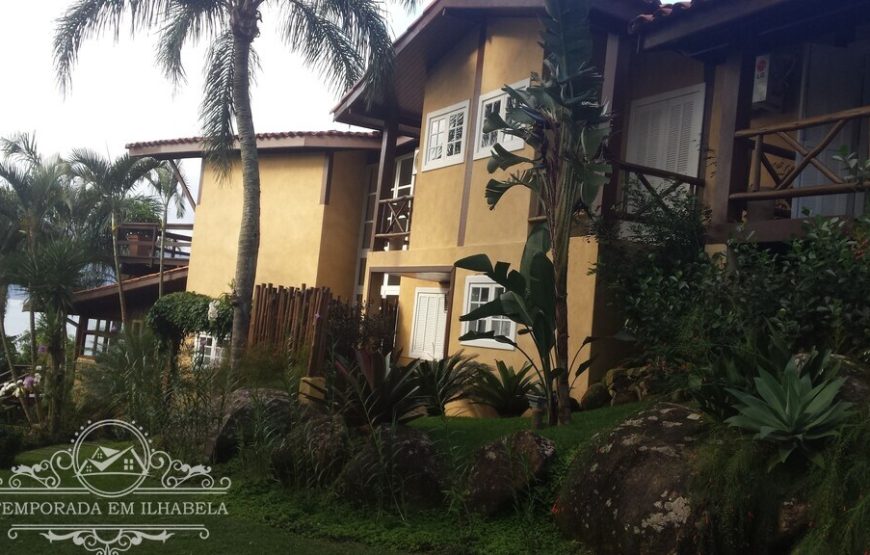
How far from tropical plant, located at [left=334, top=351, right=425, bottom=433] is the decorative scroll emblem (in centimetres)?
146

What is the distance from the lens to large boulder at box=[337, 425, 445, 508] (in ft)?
24.5

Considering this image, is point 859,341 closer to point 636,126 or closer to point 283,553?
point 283,553

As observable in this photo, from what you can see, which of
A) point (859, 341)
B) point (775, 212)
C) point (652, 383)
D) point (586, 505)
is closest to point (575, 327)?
point (652, 383)

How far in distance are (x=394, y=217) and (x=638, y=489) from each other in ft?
37.1

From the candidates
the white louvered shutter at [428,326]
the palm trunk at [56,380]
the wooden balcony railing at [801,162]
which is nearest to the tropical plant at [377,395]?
the wooden balcony railing at [801,162]

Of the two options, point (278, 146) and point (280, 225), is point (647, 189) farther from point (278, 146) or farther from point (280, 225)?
point (280, 225)

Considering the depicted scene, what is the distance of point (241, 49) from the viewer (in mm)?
14211

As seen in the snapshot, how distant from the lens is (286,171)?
69.7 ft

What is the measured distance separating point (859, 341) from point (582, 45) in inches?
163

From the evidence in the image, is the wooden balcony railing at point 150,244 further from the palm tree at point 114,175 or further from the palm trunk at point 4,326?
the palm trunk at point 4,326

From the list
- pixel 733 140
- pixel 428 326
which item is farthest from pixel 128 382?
pixel 733 140

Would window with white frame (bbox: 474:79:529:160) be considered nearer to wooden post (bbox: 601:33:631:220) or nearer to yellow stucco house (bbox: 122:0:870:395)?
yellow stucco house (bbox: 122:0:870:395)

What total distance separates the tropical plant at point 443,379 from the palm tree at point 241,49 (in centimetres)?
435

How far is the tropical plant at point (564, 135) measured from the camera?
873cm
